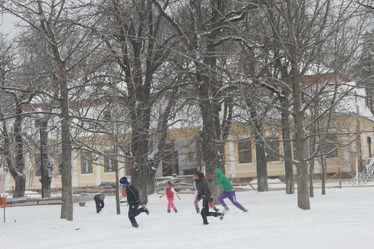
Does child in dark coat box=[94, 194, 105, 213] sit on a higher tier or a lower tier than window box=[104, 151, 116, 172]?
lower

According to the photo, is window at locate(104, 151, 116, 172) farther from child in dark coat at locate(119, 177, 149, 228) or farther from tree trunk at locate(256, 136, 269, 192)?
tree trunk at locate(256, 136, 269, 192)

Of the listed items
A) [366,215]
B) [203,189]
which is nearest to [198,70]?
[203,189]

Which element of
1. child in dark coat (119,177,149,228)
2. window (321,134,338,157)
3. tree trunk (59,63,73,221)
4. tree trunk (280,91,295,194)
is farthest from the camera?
tree trunk (280,91,295,194)

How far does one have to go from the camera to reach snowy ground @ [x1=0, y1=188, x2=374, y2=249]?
12312mm

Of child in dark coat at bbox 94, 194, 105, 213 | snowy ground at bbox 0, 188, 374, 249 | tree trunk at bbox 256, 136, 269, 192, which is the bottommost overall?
snowy ground at bbox 0, 188, 374, 249

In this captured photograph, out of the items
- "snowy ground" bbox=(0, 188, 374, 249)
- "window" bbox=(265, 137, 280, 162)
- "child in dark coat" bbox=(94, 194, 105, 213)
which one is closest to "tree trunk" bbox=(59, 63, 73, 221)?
"snowy ground" bbox=(0, 188, 374, 249)

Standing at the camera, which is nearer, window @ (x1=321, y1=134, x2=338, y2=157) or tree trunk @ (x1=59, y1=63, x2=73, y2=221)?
tree trunk @ (x1=59, y1=63, x2=73, y2=221)

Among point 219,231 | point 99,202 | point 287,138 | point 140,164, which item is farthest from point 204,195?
point 140,164

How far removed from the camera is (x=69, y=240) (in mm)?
14734

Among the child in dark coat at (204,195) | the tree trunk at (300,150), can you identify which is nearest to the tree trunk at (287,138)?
the tree trunk at (300,150)

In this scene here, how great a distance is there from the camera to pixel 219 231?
14.5 meters

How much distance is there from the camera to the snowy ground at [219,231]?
12312mm

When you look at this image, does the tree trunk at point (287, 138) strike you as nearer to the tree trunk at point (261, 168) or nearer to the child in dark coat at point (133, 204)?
the tree trunk at point (261, 168)

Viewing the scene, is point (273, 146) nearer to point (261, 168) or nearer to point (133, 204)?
point (261, 168)
